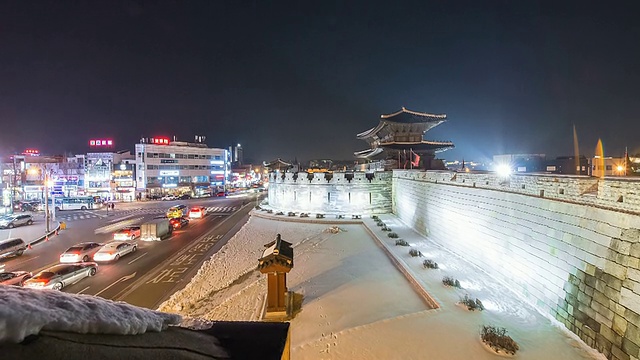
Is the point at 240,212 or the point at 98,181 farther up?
the point at 98,181

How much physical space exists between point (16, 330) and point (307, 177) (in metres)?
28.0

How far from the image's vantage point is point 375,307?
9.12m

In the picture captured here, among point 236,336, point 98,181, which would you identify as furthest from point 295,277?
point 98,181

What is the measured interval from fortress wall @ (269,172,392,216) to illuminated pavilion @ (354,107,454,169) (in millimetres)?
4105

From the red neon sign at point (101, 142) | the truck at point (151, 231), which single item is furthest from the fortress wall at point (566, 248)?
the red neon sign at point (101, 142)

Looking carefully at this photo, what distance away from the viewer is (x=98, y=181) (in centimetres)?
4812

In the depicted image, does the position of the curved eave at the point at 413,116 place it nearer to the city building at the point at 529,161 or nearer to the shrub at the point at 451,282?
the city building at the point at 529,161

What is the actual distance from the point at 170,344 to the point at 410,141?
105ft

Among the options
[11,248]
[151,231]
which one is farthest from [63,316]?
[11,248]

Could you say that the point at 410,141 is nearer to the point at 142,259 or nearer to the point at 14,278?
the point at 142,259

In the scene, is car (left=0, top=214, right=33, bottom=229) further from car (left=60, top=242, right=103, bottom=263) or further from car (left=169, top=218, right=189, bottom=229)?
car (left=60, top=242, right=103, bottom=263)

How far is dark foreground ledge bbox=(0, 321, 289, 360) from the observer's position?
123 centimetres

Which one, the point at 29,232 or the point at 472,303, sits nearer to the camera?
the point at 472,303

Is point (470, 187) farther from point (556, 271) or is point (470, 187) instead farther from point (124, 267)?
point (124, 267)
